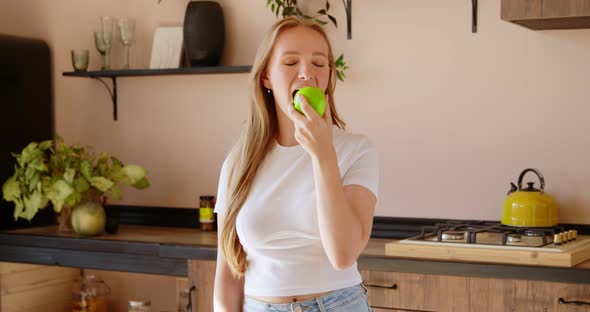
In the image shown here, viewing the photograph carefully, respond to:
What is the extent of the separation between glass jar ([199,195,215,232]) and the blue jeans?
185 cm

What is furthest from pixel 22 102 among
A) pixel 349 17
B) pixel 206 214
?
pixel 349 17

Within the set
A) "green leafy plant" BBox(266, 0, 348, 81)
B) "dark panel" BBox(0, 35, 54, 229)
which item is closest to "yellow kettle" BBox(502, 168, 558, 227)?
"green leafy plant" BBox(266, 0, 348, 81)

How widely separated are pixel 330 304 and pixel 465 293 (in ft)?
3.62

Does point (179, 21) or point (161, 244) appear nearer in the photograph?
point (161, 244)

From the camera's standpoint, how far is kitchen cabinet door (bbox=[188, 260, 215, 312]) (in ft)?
10.0

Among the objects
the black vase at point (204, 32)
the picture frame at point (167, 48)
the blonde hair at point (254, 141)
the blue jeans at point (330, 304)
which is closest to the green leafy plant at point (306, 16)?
the black vase at point (204, 32)

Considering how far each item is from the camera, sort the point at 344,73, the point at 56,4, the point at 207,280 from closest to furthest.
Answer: the point at 207,280
the point at 344,73
the point at 56,4

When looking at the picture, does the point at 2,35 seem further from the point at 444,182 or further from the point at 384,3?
the point at 444,182

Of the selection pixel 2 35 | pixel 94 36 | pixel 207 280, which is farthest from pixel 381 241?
pixel 2 35

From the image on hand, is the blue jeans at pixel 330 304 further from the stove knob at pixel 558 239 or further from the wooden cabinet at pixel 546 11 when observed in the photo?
the wooden cabinet at pixel 546 11

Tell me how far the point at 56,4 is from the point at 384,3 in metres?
1.62

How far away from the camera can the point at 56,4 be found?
3979 mm

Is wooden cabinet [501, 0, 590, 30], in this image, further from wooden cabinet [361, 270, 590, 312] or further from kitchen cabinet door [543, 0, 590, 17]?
wooden cabinet [361, 270, 590, 312]

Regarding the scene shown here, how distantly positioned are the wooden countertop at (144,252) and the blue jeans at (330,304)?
1.03 meters
